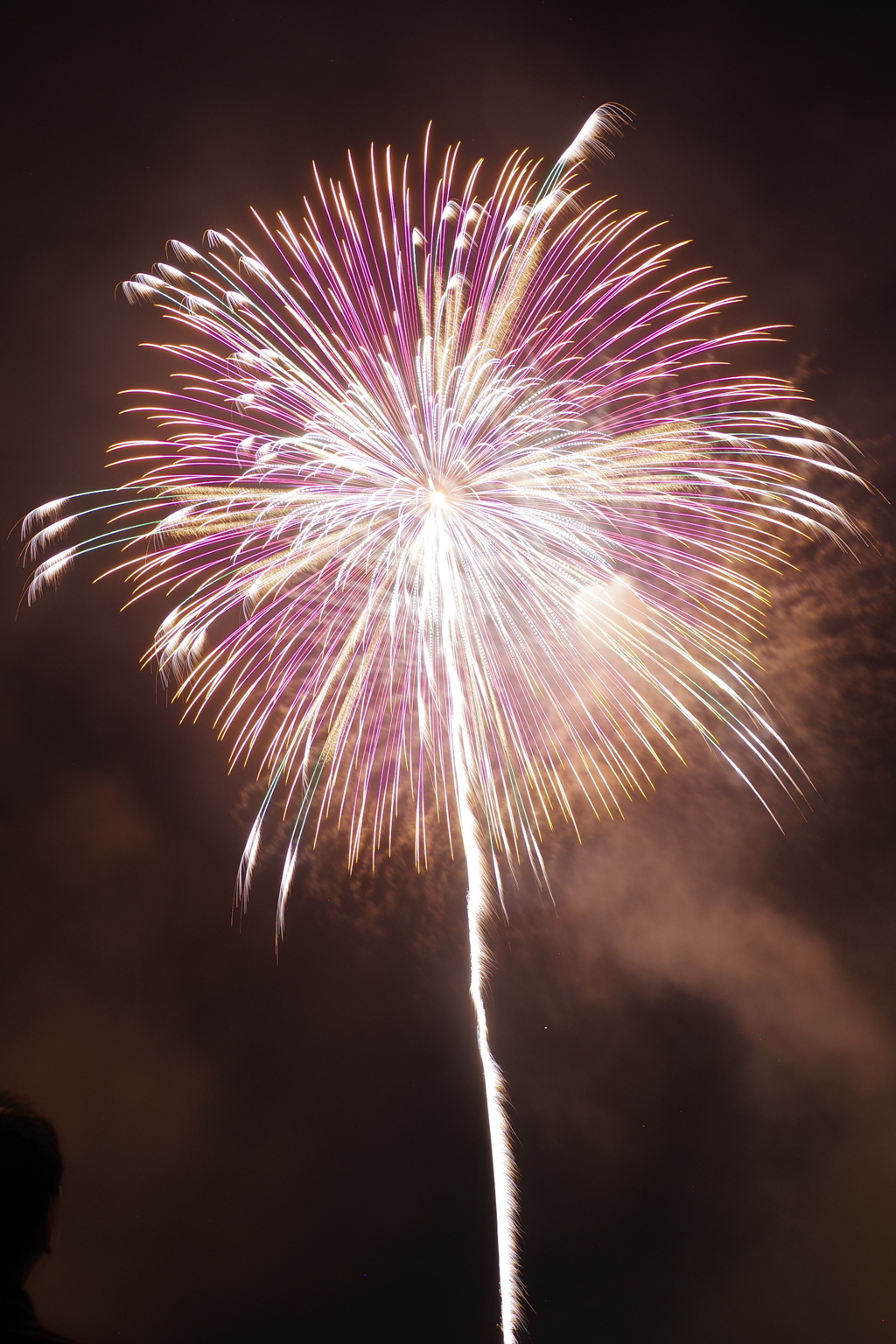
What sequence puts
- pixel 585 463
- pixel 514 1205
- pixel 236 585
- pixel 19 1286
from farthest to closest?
pixel 514 1205 < pixel 236 585 < pixel 585 463 < pixel 19 1286

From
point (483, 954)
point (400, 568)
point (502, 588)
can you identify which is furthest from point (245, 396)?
point (483, 954)

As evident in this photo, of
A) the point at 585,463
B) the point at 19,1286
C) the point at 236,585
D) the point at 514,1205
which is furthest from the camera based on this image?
the point at 514,1205

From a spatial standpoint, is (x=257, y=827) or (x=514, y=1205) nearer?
(x=257, y=827)

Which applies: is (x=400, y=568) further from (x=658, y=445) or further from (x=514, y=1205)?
(x=514, y=1205)

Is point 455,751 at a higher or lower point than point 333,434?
lower
